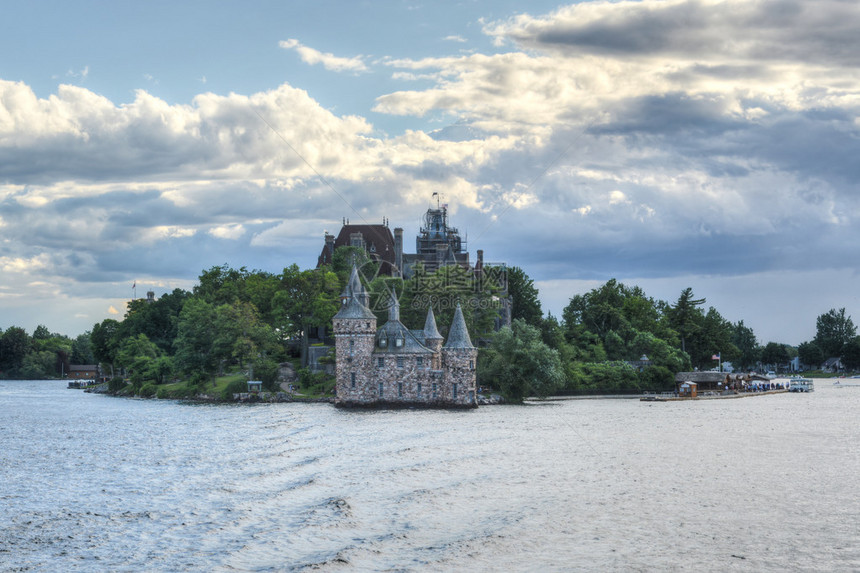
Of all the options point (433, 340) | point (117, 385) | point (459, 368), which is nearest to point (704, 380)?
point (459, 368)

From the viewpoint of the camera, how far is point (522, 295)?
457 feet

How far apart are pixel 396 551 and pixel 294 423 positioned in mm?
41412

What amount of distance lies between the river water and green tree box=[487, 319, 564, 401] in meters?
23.7

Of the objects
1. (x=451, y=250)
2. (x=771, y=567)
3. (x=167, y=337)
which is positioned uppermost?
(x=451, y=250)

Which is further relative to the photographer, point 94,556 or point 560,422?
point 560,422

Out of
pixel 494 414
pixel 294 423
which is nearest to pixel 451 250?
pixel 494 414

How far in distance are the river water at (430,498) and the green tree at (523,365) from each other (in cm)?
2368

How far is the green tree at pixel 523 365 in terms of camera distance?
296 feet

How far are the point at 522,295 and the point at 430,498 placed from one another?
106m

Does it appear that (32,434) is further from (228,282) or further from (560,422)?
(228,282)

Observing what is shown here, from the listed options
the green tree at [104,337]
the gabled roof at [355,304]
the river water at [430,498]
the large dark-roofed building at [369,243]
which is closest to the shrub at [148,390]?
the large dark-roofed building at [369,243]

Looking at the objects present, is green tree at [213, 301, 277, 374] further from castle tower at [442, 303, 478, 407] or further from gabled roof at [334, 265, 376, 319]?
castle tower at [442, 303, 478, 407]

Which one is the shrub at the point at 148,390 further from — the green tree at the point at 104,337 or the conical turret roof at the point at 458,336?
the conical turret roof at the point at 458,336

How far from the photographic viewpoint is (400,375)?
84188 millimetres
